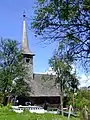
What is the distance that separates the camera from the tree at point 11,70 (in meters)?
72.4

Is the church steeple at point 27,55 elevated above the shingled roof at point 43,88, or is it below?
above

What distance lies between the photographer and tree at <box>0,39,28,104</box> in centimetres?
7244

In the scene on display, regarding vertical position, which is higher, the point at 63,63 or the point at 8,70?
the point at 8,70

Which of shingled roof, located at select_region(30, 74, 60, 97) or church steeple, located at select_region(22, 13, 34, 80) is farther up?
church steeple, located at select_region(22, 13, 34, 80)

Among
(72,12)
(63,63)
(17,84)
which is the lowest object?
(63,63)

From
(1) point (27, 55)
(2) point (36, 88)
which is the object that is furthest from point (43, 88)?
(1) point (27, 55)

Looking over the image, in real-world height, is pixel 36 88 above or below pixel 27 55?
below

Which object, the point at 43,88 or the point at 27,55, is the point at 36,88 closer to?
the point at 43,88

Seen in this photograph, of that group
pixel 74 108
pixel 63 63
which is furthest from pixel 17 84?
pixel 63 63

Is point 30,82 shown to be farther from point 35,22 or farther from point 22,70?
point 35,22

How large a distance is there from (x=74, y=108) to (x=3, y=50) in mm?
21316

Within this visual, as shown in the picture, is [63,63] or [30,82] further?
[30,82]

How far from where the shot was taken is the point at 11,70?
7362 cm

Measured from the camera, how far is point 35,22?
12242mm
